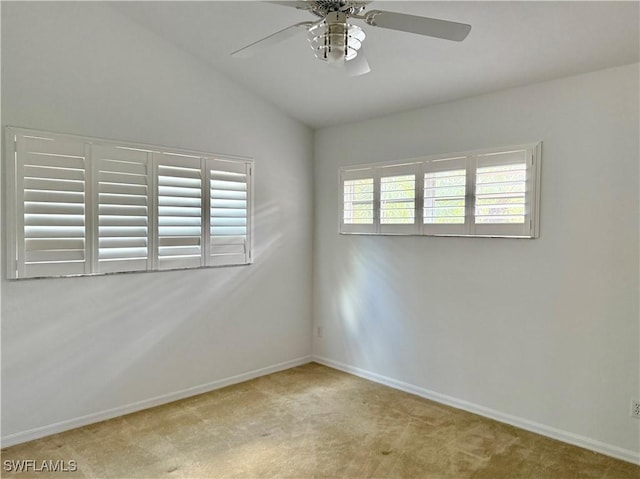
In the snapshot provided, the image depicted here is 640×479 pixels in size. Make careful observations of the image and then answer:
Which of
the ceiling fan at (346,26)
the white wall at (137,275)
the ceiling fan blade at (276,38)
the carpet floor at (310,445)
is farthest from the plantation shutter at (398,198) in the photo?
the ceiling fan blade at (276,38)

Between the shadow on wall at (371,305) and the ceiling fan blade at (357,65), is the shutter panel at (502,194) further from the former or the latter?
the ceiling fan blade at (357,65)

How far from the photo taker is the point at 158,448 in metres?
2.79

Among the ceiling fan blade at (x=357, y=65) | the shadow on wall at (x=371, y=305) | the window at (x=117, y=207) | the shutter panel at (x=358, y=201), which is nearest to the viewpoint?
the ceiling fan blade at (x=357, y=65)

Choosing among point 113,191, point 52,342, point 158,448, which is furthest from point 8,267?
point 158,448

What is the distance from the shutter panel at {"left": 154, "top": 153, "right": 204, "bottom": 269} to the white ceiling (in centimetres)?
91

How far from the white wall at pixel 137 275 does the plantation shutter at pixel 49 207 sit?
103 mm

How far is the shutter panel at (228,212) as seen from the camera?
374 centimetres

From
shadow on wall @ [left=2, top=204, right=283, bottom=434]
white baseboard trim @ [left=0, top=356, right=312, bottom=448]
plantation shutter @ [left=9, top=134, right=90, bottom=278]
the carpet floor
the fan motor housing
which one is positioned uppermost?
the fan motor housing

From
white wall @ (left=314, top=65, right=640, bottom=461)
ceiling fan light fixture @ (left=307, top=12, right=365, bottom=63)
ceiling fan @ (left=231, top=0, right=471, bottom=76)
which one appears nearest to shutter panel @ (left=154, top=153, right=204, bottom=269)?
white wall @ (left=314, top=65, right=640, bottom=461)

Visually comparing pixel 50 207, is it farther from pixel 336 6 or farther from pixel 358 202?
pixel 358 202

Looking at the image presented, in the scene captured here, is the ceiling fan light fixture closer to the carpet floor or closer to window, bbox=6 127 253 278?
window, bbox=6 127 253 278

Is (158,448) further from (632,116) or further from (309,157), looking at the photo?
(632,116)

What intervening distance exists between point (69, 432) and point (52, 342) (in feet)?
2.08

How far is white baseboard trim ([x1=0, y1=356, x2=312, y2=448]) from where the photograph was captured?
2.84 metres
